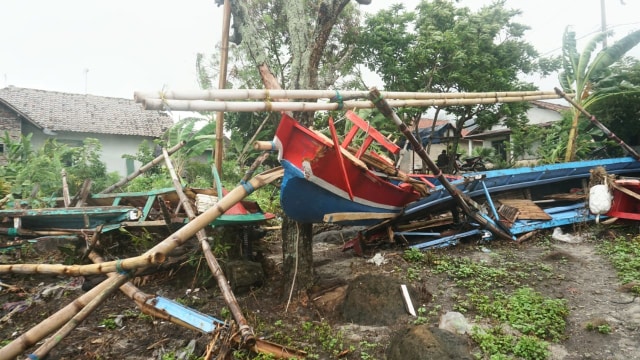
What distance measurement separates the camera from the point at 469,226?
7031 millimetres

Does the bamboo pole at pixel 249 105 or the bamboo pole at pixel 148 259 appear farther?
the bamboo pole at pixel 249 105

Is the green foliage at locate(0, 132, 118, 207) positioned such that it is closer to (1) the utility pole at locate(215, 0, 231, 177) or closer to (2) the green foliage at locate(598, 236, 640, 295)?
(1) the utility pole at locate(215, 0, 231, 177)

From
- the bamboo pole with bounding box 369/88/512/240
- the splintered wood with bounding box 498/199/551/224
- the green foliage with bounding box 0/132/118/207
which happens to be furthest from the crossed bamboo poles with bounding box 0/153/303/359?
the splintered wood with bounding box 498/199/551/224

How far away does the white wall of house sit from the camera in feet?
55.7

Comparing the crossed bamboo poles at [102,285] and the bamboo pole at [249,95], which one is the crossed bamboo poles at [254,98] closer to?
the bamboo pole at [249,95]

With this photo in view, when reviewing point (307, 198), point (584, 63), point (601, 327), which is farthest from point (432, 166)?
point (584, 63)

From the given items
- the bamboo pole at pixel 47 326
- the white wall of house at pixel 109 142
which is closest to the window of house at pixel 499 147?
the white wall of house at pixel 109 142

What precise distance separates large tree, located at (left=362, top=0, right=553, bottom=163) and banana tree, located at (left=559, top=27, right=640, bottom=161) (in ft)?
6.17

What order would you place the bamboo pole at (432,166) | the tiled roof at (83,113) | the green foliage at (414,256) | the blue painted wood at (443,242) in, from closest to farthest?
1. the bamboo pole at (432,166)
2. the green foliage at (414,256)
3. the blue painted wood at (443,242)
4. the tiled roof at (83,113)

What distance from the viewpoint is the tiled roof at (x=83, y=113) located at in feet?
57.4

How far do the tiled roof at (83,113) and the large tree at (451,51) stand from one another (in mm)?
12618

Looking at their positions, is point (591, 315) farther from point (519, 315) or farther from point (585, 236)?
point (585, 236)

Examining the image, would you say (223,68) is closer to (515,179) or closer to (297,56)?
(297,56)

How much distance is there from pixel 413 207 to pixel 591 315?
3.34 meters
